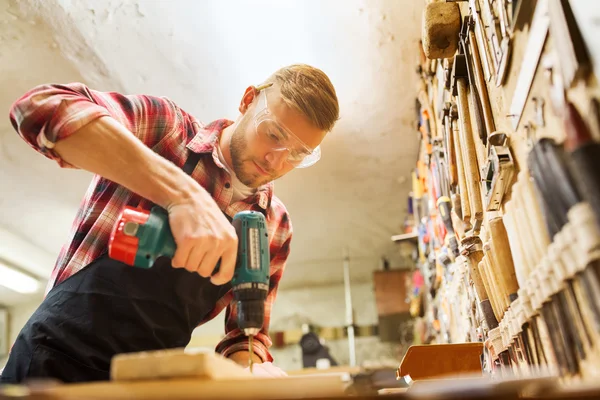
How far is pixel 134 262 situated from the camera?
1302 mm

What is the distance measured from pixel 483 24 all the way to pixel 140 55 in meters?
1.82

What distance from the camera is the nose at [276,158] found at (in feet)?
6.05

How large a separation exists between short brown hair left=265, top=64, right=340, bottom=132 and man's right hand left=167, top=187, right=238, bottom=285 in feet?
2.18

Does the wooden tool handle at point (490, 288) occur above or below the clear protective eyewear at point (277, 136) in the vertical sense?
below

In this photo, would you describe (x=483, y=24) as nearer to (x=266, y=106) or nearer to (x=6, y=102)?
(x=266, y=106)

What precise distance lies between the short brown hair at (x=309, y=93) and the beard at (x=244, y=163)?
18 centimetres

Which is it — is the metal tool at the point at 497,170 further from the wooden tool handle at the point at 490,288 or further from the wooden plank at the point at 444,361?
the wooden plank at the point at 444,361

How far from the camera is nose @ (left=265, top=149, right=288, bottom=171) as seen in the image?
6.05ft

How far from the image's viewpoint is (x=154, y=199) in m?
1.33

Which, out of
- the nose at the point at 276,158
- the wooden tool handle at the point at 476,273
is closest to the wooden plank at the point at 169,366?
the wooden tool handle at the point at 476,273

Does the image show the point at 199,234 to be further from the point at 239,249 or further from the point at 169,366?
the point at 169,366

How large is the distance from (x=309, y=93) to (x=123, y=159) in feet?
2.57

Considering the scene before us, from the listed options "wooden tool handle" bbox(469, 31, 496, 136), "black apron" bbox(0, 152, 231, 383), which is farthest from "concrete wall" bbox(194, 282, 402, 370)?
"wooden tool handle" bbox(469, 31, 496, 136)

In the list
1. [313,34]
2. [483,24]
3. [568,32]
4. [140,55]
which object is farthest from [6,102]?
[568,32]
